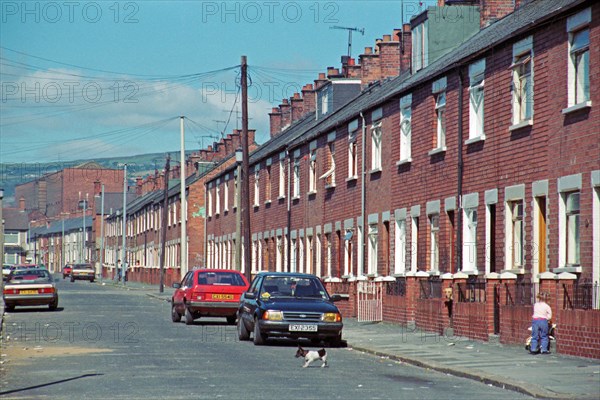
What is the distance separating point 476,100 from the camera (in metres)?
28.4

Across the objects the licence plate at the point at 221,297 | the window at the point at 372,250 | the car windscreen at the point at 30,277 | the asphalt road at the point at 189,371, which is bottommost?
the asphalt road at the point at 189,371

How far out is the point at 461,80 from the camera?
94.6 feet

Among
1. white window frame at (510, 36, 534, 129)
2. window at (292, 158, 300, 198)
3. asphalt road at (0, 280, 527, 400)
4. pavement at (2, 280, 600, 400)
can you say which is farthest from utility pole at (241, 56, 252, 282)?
white window frame at (510, 36, 534, 129)

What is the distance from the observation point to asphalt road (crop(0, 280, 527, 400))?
14539 mm

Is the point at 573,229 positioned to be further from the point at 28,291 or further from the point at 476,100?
the point at 28,291

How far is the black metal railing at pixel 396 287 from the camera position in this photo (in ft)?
108

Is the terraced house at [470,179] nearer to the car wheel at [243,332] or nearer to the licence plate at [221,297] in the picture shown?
the licence plate at [221,297]

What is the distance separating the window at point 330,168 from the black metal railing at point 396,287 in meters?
8.59

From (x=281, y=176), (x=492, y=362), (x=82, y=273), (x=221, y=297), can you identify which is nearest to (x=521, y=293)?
(x=492, y=362)

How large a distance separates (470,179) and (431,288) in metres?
3.41

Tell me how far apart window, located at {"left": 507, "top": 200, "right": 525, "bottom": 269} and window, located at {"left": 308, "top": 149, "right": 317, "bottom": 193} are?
65.7 ft

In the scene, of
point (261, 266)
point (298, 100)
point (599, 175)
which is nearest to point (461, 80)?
point (599, 175)

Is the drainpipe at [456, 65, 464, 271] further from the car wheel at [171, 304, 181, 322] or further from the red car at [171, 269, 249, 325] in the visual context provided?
the car wheel at [171, 304, 181, 322]

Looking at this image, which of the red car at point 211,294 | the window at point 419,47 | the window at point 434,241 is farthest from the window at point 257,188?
the window at point 434,241
